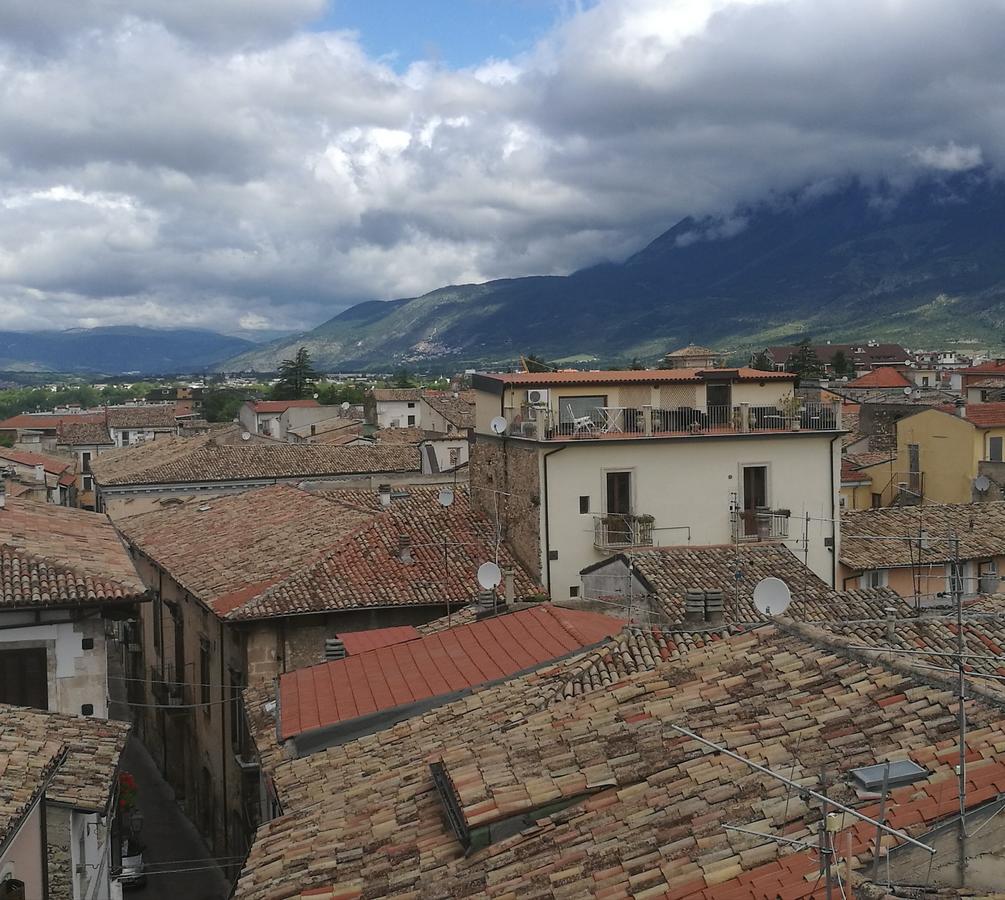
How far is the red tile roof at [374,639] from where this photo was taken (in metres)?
19.1

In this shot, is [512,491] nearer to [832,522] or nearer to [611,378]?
[611,378]

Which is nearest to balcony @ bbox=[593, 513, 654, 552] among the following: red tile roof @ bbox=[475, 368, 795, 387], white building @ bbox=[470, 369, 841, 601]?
white building @ bbox=[470, 369, 841, 601]

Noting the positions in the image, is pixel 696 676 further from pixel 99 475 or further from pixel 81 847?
pixel 99 475

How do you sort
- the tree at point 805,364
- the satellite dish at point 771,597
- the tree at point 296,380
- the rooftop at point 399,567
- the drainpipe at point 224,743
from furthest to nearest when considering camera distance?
the tree at point 296,380
the tree at point 805,364
the drainpipe at point 224,743
the rooftop at point 399,567
the satellite dish at point 771,597

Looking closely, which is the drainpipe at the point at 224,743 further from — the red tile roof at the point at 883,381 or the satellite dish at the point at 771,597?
the red tile roof at the point at 883,381

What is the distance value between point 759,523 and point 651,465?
3084 millimetres

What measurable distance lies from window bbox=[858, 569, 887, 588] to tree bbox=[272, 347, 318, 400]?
11386cm

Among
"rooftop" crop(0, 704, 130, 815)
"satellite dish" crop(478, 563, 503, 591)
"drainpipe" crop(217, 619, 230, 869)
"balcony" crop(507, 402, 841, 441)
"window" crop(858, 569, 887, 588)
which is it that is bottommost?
"drainpipe" crop(217, 619, 230, 869)

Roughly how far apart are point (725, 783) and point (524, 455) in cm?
1859

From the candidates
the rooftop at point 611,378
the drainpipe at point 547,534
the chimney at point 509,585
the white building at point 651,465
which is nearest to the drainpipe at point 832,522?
the white building at point 651,465

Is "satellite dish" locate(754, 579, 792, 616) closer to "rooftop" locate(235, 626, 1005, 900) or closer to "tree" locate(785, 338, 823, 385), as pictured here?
"rooftop" locate(235, 626, 1005, 900)

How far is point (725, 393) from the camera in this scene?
29.8 metres

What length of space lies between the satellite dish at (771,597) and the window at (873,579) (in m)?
16.6

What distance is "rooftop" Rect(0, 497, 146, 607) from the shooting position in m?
17.7
